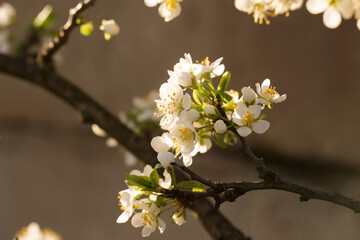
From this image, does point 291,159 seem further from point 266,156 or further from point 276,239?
point 276,239

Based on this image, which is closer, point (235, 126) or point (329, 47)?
point (235, 126)

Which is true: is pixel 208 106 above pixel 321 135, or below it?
below

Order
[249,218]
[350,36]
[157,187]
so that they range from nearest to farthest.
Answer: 1. [157,187]
2. [350,36]
3. [249,218]

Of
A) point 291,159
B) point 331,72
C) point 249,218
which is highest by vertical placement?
point 331,72

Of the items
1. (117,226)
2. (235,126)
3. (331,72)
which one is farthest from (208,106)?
(117,226)

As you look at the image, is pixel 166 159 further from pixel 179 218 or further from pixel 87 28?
pixel 87 28

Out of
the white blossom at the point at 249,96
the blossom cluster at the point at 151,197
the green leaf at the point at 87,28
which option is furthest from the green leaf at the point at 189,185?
the green leaf at the point at 87,28
